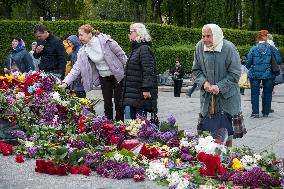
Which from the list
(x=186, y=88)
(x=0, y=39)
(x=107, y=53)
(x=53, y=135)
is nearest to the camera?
(x=53, y=135)

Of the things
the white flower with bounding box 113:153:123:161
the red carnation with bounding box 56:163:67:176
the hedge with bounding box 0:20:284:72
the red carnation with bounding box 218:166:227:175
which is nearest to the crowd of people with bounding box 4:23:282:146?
the white flower with bounding box 113:153:123:161

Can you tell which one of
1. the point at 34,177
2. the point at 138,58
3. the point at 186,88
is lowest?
the point at 186,88

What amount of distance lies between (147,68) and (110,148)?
2.14 metres

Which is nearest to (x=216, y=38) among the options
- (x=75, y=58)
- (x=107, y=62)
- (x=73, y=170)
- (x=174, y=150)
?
(x=174, y=150)

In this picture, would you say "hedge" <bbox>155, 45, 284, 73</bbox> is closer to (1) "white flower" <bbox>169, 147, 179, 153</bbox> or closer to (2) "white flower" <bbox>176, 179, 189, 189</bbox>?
(1) "white flower" <bbox>169, 147, 179, 153</bbox>

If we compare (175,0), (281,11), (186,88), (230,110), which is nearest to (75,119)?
(230,110)

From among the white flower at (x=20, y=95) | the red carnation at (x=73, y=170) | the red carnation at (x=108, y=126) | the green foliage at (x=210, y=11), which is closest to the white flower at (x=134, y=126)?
the red carnation at (x=108, y=126)

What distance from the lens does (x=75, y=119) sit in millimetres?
7027

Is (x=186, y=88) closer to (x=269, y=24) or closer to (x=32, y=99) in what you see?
(x=32, y=99)

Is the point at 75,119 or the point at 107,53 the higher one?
the point at 107,53

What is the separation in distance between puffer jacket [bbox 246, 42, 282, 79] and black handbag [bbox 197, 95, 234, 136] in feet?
18.4

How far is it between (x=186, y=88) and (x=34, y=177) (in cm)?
1590

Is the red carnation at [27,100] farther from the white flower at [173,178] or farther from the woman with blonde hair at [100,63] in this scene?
the white flower at [173,178]

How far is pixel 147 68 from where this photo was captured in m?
7.77
